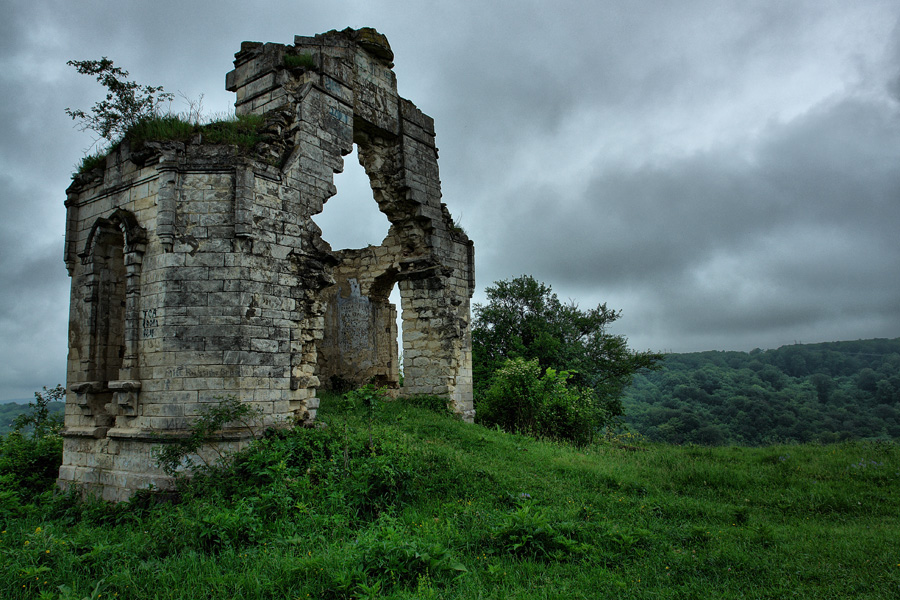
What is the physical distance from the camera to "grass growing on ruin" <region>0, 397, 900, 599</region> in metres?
4.46

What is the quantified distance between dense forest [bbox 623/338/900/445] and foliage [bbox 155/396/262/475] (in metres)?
18.6

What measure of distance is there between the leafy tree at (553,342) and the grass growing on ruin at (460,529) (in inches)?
396

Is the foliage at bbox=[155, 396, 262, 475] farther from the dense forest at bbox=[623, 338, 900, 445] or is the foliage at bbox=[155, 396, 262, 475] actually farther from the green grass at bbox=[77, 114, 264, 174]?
the dense forest at bbox=[623, 338, 900, 445]

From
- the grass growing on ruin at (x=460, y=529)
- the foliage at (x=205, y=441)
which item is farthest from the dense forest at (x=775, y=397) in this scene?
the foliage at (x=205, y=441)

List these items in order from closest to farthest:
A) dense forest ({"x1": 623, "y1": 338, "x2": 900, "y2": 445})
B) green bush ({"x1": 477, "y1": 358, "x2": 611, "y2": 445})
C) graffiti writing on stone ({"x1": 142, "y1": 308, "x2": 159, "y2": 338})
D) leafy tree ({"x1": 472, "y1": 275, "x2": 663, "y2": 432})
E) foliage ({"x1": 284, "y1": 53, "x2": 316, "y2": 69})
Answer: graffiti writing on stone ({"x1": 142, "y1": 308, "x2": 159, "y2": 338}), foliage ({"x1": 284, "y1": 53, "x2": 316, "y2": 69}), green bush ({"x1": 477, "y1": 358, "x2": 611, "y2": 445}), leafy tree ({"x1": 472, "y1": 275, "x2": 663, "y2": 432}), dense forest ({"x1": 623, "y1": 338, "x2": 900, "y2": 445})

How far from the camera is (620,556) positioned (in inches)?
199

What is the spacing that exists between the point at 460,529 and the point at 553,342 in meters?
13.6

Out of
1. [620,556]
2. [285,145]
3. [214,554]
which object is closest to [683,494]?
[620,556]

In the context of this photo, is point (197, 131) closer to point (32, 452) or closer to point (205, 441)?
point (205, 441)

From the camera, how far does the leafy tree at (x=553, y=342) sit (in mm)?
19000

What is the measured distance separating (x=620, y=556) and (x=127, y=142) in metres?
8.78

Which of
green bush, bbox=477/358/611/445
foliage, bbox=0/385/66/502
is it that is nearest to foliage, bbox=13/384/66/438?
foliage, bbox=0/385/66/502

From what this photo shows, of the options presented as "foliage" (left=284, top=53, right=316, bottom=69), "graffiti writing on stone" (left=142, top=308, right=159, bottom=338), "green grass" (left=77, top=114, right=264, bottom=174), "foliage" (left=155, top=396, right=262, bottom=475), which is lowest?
"foliage" (left=155, top=396, right=262, bottom=475)

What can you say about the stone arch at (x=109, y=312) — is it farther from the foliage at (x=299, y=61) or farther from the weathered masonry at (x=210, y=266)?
the foliage at (x=299, y=61)
